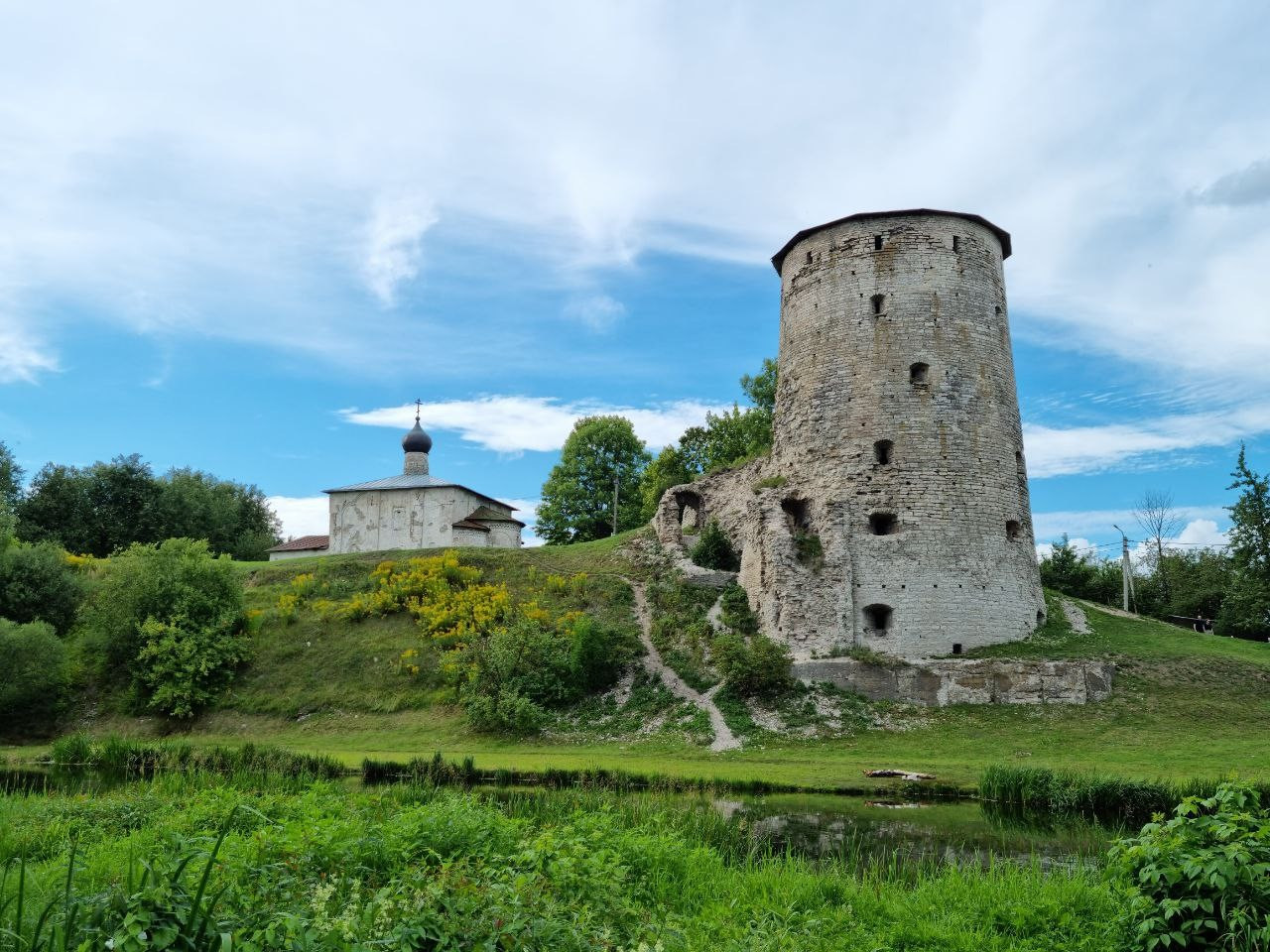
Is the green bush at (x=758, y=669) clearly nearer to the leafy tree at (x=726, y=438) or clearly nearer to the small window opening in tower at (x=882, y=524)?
the small window opening in tower at (x=882, y=524)

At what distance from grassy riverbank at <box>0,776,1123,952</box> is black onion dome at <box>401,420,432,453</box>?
39669 mm

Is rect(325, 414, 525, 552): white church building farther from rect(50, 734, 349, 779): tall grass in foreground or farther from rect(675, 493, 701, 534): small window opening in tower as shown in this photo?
rect(50, 734, 349, 779): tall grass in foreground

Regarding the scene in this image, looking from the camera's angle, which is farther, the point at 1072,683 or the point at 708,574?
the point at 708,574

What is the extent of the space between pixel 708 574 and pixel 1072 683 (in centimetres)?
1170

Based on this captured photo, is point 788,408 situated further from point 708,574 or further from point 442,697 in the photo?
point 442,697

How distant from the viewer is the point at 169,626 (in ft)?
93.0

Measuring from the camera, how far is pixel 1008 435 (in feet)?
94.3

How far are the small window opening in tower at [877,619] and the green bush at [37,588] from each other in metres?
25.5

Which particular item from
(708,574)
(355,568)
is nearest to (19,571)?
(355,568)

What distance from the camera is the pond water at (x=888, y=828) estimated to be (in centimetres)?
1052

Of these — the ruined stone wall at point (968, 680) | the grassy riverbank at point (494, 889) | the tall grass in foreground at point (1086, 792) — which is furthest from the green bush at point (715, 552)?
the grassy riverbank at point (494, 889)

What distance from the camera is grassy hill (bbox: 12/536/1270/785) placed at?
739 inches

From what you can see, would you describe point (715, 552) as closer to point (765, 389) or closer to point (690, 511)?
point (690, 511)

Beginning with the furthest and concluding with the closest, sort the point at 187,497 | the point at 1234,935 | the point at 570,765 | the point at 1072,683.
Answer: the point at 187,497 → the point at 1072,683 → the point at 570,765 → the point at 1234,935
